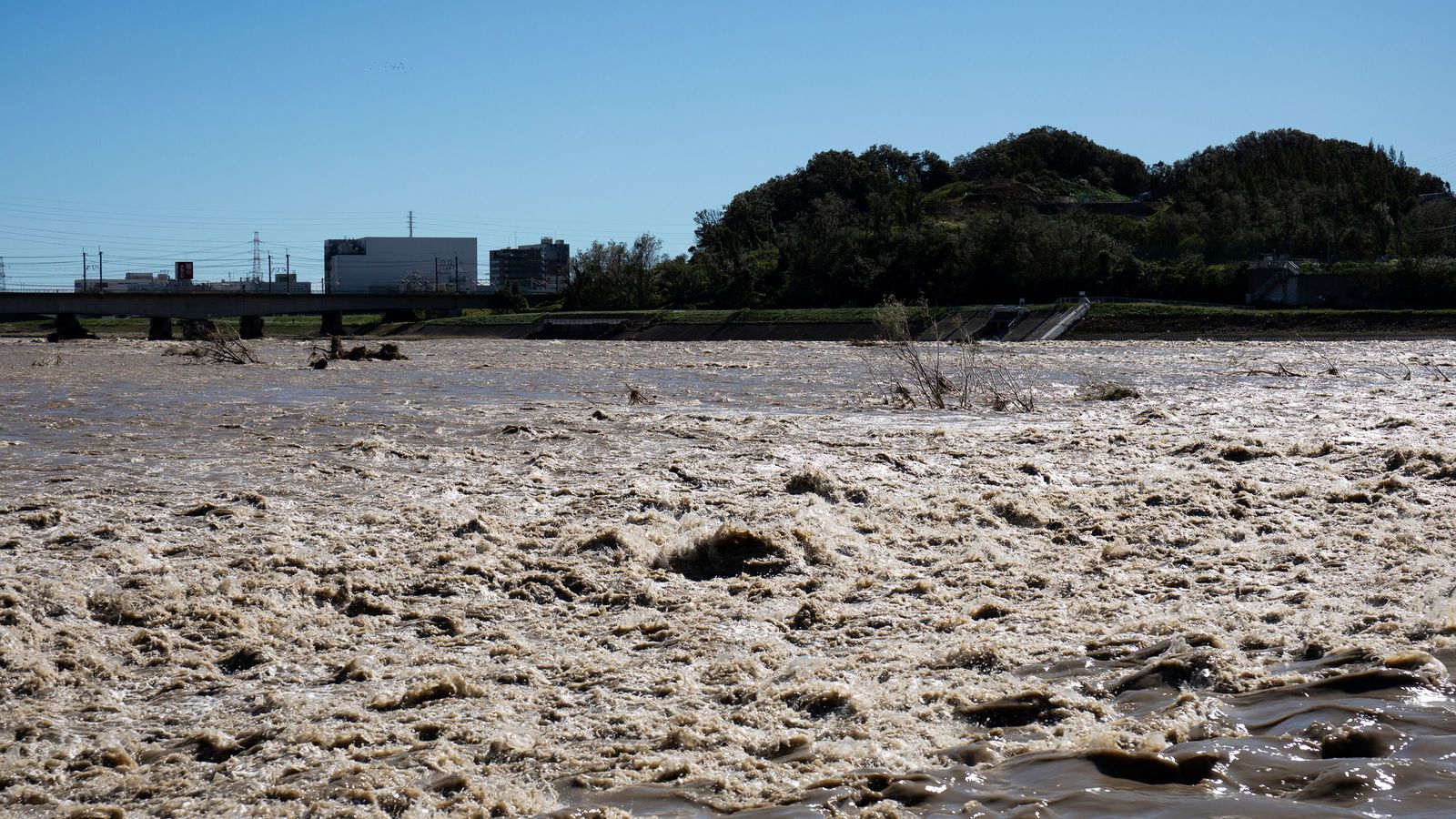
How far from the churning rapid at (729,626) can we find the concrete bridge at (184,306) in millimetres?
81255

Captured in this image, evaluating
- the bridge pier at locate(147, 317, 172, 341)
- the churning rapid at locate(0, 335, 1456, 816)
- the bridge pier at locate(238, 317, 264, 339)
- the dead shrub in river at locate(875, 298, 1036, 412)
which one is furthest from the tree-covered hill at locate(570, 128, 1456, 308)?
the churning rapid at locate(0, 335, 1456, 816)

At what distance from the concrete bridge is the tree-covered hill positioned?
2532 centimetres

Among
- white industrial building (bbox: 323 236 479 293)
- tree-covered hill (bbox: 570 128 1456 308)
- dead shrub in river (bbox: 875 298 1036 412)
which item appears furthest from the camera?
white industrial building (bbox: 323 236 479 293)

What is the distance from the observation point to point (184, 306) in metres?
93.6

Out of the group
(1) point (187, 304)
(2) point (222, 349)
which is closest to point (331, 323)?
(1) point (187, 304)

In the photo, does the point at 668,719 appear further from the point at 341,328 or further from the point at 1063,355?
the point at 341,328

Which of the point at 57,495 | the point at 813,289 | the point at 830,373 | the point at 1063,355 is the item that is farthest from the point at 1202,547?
the point at 813,289

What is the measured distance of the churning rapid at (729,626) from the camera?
553cm

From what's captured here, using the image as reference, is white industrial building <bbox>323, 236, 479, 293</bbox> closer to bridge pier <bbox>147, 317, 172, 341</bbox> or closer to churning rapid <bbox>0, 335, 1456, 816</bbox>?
bridge pier <bbox>147, 317, 172, 341</bbox>

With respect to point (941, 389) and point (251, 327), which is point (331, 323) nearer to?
point (251, 327)

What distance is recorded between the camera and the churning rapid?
→ 5.53 m

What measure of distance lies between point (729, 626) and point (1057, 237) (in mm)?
96097

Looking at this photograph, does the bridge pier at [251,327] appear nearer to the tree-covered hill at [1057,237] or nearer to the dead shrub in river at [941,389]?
the tree-covered hill at [1057,237]

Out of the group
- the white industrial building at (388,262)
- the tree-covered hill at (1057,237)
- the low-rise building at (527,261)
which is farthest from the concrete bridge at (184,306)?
the low-rise building at (527,261)
